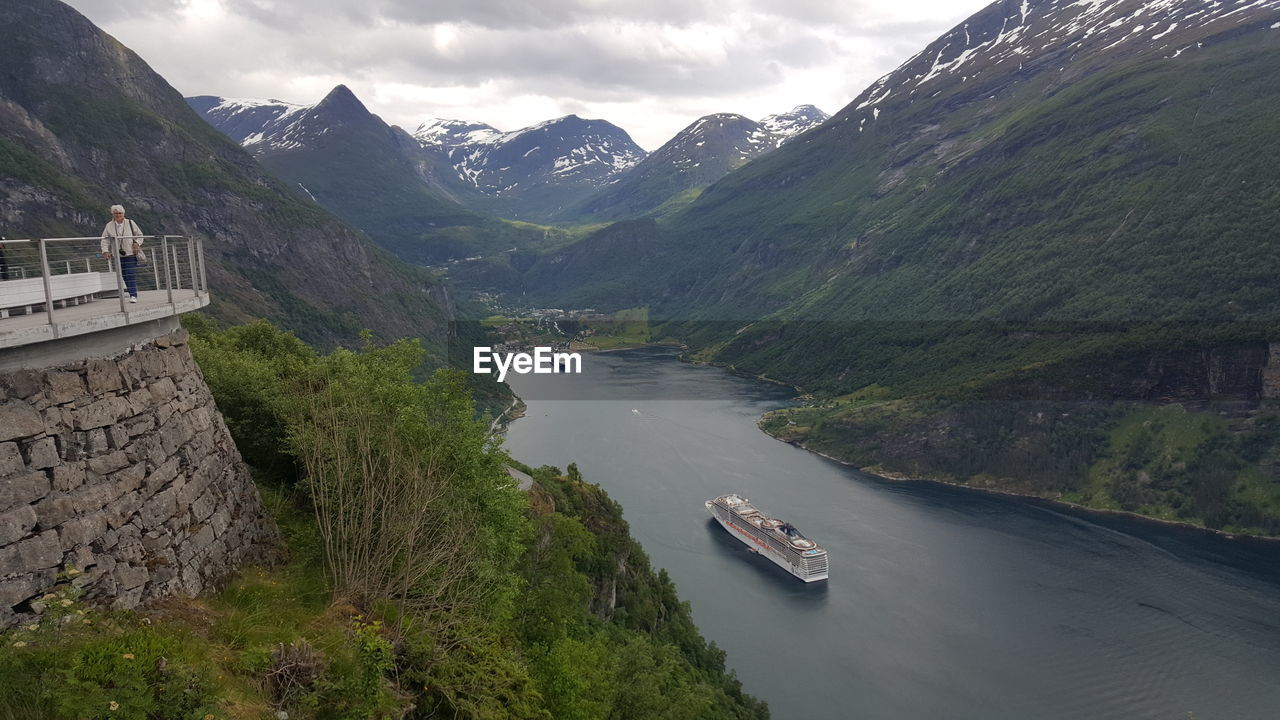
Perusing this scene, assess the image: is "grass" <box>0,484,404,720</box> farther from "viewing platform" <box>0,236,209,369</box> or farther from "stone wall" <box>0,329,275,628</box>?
"viewing platform" <box>0,236,209,369</box>

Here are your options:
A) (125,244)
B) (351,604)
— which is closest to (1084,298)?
(351,604)

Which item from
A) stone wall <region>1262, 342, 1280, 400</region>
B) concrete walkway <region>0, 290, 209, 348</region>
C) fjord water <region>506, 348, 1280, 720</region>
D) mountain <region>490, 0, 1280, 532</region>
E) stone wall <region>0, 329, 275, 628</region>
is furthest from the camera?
mountain <region>490, 0, 1280, 532</region>

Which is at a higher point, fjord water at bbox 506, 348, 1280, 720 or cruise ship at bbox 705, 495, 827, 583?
cruise ship at bbox 705, 495, 827, 583

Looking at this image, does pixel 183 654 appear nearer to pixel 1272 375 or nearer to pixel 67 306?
pixel 67 306

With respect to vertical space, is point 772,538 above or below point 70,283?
below

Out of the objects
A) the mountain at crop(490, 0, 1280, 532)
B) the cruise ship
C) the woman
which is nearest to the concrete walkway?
the woman

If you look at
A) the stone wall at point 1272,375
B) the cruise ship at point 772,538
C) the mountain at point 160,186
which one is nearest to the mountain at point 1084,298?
the stone wall at point 1272,375
